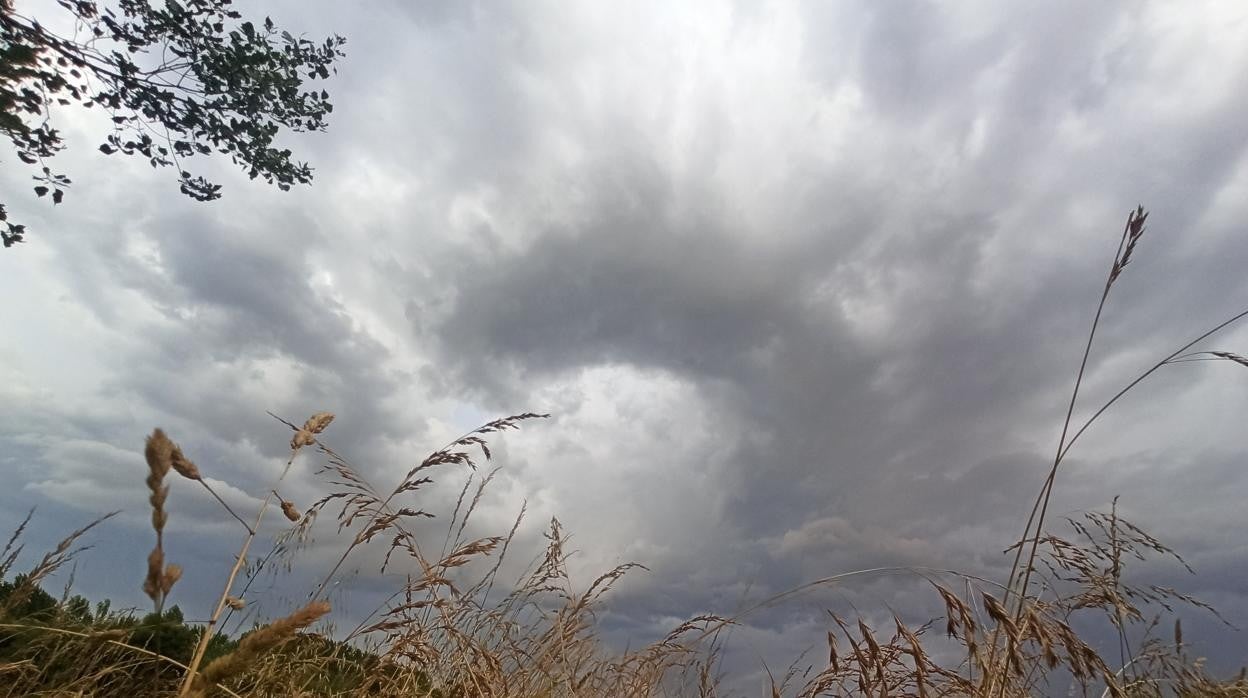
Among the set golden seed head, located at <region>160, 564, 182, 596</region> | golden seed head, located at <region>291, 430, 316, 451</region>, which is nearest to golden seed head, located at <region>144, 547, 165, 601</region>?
golden seed head, located at <region>160, 564, 182, 596</region>

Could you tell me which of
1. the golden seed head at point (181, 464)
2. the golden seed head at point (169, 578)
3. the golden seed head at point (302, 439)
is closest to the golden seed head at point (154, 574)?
the golden seed head at point (169, 578)

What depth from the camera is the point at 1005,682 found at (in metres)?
2.16

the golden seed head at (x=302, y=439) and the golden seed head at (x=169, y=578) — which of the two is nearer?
the golden seed head at (x=169, y=578)

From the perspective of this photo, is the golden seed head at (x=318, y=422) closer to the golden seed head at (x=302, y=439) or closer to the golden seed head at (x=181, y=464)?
the golden seed head at (x=302, y=439)

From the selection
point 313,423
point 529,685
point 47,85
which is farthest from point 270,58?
point 313,423

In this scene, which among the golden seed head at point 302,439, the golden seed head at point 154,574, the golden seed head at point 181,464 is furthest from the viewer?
the golden seed head at point 302,439

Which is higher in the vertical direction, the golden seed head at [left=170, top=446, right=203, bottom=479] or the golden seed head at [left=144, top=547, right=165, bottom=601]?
the golden seed head at [left=170, top=446, right=203, bottom=479]

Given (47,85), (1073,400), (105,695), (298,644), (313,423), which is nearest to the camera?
(313,423)

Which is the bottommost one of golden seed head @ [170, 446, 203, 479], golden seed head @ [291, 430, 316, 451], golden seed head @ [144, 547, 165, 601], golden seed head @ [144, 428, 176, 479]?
golden seed head @ [144, 547, 165, 601]

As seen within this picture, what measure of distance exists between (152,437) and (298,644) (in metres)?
3.84

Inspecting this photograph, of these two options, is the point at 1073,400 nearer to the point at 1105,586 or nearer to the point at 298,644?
the point at 1105,586

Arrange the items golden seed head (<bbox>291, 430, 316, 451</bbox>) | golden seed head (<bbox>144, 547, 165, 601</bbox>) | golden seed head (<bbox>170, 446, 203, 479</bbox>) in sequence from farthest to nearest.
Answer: golden seed head (<bbox>291, 430, 316, 451</bbox>)
golden seed head (<bbox>170, 446, 203, 479</bbox>)
golden seed head (<bbox>144, 547, 165, 601</bbox>)

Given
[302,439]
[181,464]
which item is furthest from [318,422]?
[181,464]

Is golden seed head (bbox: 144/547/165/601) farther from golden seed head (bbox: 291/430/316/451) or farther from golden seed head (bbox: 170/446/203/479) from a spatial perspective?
golden seed head (bbox: 291/430/316/451)
